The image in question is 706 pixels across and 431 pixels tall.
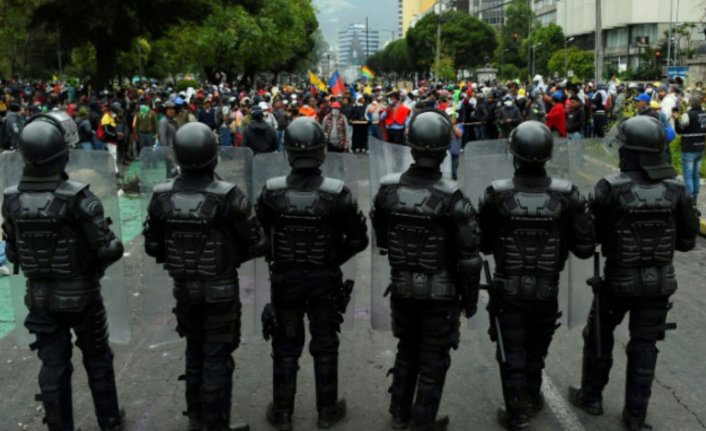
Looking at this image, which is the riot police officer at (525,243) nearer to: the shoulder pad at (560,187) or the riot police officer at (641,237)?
the shoulder pad at (560,187)

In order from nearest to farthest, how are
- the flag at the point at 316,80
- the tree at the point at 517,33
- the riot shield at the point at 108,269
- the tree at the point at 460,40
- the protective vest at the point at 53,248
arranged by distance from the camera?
the protective vest at the point at 53,248 < the riot shield at the point at 108,269 < the flag at the point at 316,80 < the tree at the point at 460,40 < the tree at the point at 517,33

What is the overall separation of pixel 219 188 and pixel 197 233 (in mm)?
282

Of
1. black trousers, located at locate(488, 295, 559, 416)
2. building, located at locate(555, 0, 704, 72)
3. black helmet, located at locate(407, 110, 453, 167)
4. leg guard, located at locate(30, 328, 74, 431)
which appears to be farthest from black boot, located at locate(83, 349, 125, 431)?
building, located at locate(555, 0, 704, 72)

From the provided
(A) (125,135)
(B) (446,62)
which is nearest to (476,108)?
(A) (125,135)

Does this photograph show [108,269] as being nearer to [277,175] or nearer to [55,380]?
[55,380]

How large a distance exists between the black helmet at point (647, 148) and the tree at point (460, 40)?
87.0m

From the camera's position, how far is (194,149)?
15.0ft

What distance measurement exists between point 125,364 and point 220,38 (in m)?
44.8

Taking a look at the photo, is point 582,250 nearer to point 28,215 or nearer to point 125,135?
point 28,215

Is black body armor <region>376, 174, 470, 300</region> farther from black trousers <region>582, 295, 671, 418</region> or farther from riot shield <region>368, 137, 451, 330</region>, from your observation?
riot shield <region>368, 137, 451, 330</region>

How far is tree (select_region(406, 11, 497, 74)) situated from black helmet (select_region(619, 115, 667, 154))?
285ft

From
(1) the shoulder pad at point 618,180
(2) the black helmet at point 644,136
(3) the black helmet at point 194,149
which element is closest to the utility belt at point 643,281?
(1) the shoulder pad at point 618,180

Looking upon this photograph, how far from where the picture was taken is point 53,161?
14.8 feet

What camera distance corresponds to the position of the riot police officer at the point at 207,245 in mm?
4547
